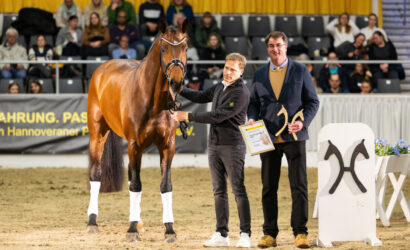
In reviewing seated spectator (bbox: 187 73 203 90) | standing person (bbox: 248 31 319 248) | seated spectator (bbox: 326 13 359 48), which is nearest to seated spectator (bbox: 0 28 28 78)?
seated spectator (bbox: 187 73 203 90)

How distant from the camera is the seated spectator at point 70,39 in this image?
14625 mm

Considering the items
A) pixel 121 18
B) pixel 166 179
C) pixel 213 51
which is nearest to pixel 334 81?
pixel 213 51

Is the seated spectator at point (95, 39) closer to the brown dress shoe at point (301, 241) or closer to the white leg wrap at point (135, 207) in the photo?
the white leg wrap at point (135, 207)

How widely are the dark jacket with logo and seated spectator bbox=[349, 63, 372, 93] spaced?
8292mm

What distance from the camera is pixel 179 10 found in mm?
16125

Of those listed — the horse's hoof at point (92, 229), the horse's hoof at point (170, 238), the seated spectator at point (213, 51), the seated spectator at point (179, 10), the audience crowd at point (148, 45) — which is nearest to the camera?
the horse's hoof at point (170, 238)

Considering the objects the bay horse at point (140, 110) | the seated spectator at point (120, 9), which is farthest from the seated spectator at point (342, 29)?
the bay horse at point (140, 110)

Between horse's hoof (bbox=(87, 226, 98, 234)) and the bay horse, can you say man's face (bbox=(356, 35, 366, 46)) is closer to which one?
the bay horse

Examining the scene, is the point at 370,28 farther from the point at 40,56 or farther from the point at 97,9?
the point at 40,56

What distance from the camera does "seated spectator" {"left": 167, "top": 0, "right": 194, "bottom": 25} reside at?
15961 mm

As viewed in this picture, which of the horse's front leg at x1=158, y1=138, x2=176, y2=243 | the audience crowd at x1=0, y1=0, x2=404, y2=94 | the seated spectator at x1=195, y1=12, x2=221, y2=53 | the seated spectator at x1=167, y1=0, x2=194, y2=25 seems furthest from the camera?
the seated spectator at x1=167, y1=0, x2=194, y2=25

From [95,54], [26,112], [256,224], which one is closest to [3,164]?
[26,112]

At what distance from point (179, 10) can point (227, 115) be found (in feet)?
34.2

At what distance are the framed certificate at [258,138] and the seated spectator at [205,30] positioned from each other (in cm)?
Answer: 948
